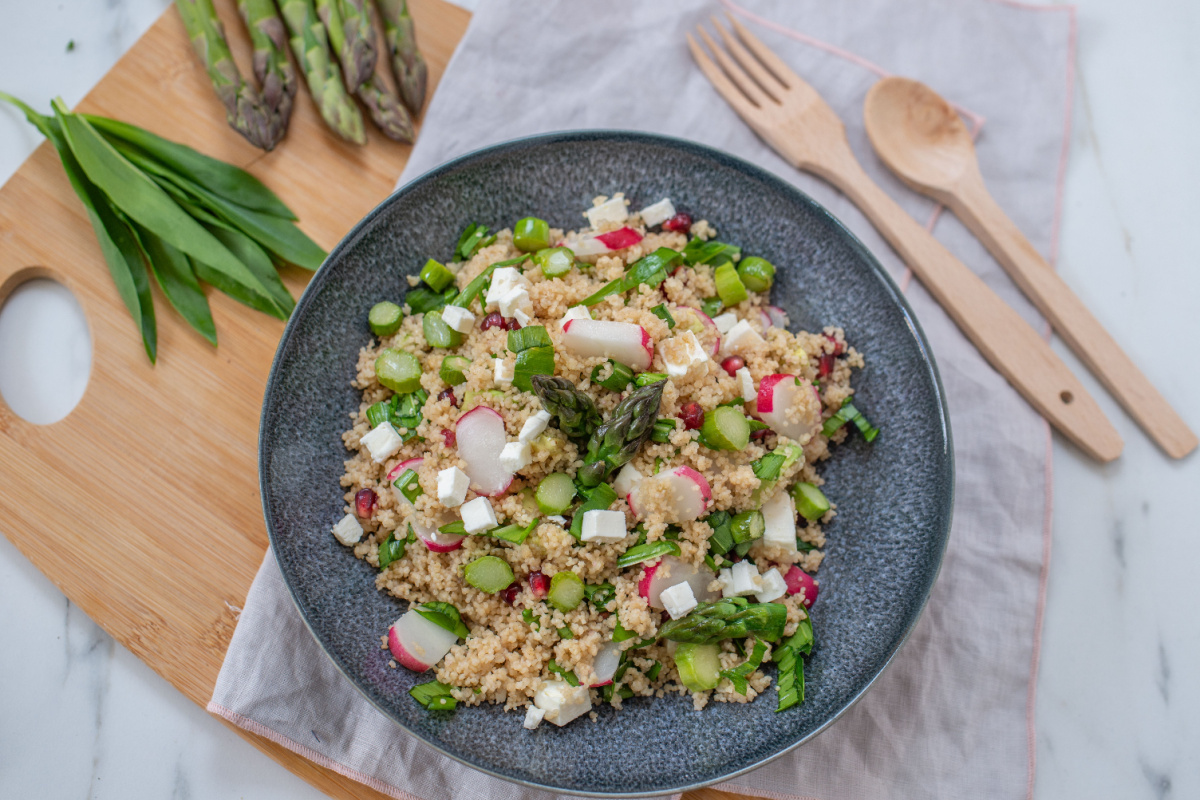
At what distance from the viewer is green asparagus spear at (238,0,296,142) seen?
2822 mm

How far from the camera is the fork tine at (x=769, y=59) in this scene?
2.97 m

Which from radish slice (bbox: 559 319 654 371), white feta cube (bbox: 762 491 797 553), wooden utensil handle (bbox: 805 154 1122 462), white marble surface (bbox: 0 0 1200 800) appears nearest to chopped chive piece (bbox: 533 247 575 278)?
radish slice (bbox: 559 319 654 371)

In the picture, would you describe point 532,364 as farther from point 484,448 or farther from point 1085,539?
point 1085,539

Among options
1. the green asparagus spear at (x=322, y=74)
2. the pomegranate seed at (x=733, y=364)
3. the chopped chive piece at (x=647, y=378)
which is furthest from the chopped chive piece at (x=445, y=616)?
the green asparagus spear at (x=322, y=74)

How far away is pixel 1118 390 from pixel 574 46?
253 centimetres

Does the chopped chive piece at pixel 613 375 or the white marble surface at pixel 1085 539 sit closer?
the chopped chive piece at pixel 613 375

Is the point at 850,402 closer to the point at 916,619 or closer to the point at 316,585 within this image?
the point at 916,619

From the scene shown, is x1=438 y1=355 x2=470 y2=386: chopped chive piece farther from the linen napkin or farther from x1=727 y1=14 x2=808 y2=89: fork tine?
x1=727 y1=14 x2=808 y2=89: fork tine

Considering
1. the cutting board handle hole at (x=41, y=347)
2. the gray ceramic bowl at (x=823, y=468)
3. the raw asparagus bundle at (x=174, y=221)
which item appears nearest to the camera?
the gray ceramic bowl at (x=823, y=468)

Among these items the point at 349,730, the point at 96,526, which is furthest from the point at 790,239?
the point at 96,526

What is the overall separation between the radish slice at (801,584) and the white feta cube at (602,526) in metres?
0.62

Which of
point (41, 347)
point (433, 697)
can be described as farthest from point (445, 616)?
point (41, 347)

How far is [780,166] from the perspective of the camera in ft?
9.78

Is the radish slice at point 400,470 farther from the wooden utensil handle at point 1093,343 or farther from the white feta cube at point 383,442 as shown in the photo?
the wooden utensil handle at point 1093,343
